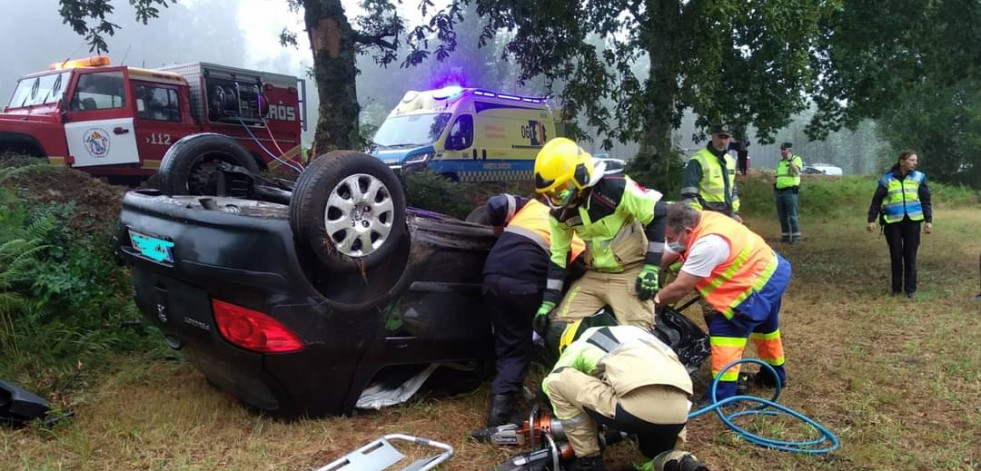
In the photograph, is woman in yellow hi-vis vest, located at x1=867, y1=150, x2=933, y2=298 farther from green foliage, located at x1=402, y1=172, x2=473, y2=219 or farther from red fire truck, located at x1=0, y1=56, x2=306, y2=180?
red fire truck, located at x1=0, y1=56, x2=306, y2=180

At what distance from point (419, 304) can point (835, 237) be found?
37.2ft

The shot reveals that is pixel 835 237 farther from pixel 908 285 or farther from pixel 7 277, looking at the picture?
pixel 7 277

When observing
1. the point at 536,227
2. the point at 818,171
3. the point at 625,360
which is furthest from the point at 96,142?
the point at 818,171

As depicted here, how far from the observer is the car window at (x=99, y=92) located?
9.55 meters

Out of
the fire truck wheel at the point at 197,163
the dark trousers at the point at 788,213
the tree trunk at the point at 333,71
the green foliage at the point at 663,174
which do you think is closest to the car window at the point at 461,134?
the green foliage at the point at 663,174

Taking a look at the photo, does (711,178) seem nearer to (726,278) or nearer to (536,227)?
(726,278)

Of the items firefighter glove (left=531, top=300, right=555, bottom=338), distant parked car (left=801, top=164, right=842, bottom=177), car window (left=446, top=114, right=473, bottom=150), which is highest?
car window (left=446, top=114, right=473, bottom=150)

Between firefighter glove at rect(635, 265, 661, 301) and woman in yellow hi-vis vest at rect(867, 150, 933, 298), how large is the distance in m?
4.77

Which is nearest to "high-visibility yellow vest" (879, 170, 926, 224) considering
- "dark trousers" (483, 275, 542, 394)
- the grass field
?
the grass field

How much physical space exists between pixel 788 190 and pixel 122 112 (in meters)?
Answer: 10.8

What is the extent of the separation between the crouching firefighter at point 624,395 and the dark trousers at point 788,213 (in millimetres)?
9985

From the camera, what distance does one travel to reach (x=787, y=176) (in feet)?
38.0

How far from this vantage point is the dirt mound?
5.21 metres

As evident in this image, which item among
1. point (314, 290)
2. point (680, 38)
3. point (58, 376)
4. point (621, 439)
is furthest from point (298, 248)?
point (680, 38)
